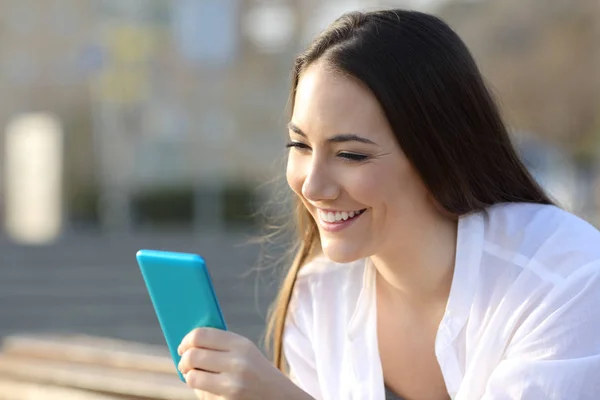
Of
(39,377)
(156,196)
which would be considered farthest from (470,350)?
(156,196)

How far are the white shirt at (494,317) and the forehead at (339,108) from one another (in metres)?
0.33

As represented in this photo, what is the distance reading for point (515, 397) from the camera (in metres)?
1.93

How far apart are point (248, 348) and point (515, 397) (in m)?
0.51

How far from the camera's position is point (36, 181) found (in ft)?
73.0

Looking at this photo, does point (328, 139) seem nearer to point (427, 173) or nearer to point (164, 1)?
point (427, 173)

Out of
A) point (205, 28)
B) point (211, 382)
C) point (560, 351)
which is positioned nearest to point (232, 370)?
point (211, 382)

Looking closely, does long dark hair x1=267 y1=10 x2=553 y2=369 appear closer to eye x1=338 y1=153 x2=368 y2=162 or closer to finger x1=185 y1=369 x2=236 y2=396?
eye x1=338 y1=153 x2=368 y2=162

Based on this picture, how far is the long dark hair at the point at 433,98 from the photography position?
2.00 m

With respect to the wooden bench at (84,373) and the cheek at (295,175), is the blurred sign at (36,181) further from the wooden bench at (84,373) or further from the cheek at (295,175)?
the cheek at (295,175)

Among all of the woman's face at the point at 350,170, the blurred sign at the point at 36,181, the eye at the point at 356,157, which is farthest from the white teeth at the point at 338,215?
the blurred sign at the point at 36,181

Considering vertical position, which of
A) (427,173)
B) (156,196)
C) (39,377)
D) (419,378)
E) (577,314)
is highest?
(427,173)

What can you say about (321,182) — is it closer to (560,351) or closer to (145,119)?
(560,351)

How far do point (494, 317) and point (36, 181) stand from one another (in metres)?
21.1

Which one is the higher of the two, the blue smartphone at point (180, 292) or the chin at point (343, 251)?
the chin at point (343, 251)
